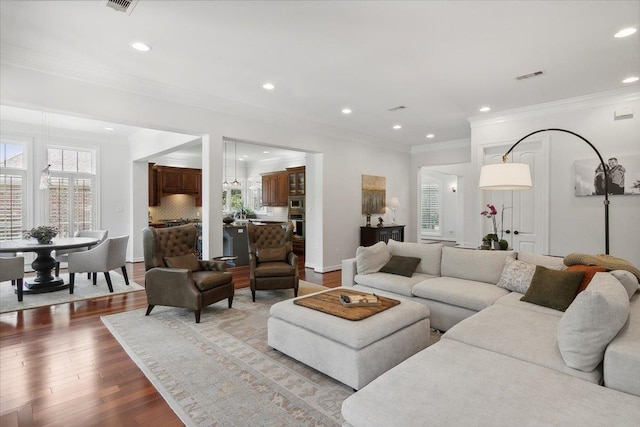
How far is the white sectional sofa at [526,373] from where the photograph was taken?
1.39 meters

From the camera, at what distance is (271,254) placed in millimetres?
5008


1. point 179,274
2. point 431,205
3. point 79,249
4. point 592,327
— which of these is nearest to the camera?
point 592,327

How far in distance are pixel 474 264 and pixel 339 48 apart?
281cm

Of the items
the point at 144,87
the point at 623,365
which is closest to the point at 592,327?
the point at 623,365

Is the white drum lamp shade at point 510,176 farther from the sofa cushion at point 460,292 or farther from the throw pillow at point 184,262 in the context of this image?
the throw pillow at point 184,262

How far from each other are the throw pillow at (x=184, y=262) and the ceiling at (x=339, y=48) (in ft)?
7.30

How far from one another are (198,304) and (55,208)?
5430 mm

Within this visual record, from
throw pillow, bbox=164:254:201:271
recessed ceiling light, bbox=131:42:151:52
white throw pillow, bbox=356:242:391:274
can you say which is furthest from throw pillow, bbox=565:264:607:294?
recessed ceiling light, bbox=131:42:151:52

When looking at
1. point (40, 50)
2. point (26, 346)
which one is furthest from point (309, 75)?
point (26, 346)

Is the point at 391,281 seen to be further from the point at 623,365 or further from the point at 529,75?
the point at 529,75

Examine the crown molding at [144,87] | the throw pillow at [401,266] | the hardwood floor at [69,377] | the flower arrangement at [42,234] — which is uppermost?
the crown molding at [144,87]

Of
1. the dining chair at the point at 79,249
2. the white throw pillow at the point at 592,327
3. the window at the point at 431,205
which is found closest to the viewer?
the white throw pillow at the point at 592,327

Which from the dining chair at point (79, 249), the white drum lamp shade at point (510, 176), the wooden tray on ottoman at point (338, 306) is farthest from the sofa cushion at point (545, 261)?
the dining chair at point (79, 249)

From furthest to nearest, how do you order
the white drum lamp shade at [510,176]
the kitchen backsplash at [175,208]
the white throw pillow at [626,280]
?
the kitchen backsplash at [175,208] → the white drum lamp shade at [510,176] → the white throw pillow at [626,280]
